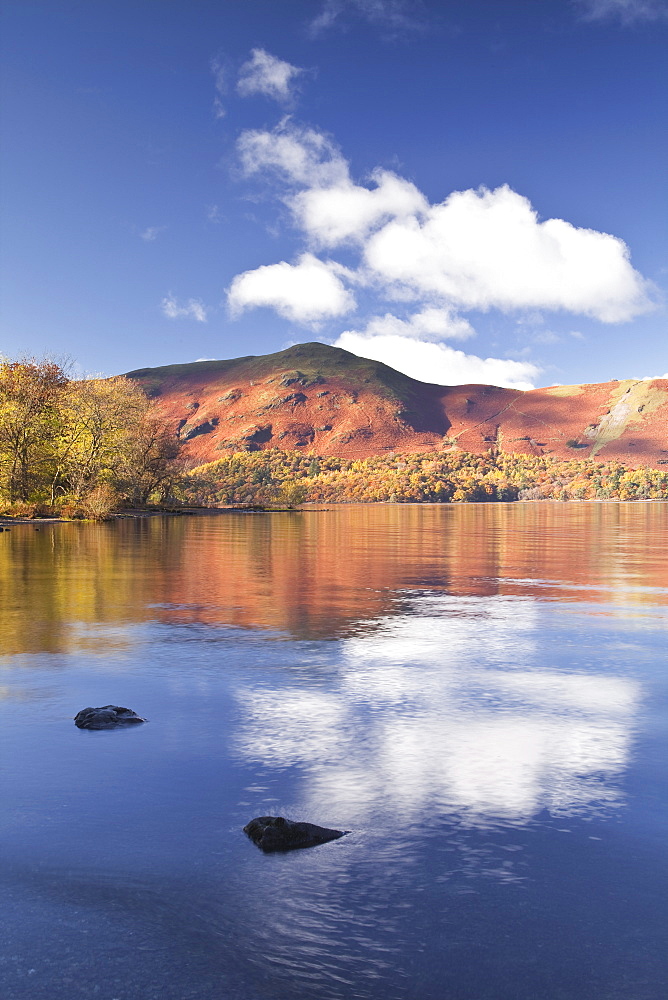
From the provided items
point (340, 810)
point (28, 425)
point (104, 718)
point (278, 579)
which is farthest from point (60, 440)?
point (340, 810)

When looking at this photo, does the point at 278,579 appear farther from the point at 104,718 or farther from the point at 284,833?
the point at 284,833

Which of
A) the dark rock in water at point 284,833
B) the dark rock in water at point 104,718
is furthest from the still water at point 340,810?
the dark rock in water at point 104,718

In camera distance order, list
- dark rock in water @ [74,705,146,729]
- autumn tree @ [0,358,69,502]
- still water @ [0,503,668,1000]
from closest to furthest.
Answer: still water @ [0,503,668,1000] < dark rock in water @ [74,705,146,729] < autumn tree @ [0,358,69,502]

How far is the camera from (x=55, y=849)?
6172mm

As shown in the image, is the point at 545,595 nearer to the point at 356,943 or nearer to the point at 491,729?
the point at 491,729

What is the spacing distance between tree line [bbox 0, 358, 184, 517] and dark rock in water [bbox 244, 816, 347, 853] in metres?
62.3

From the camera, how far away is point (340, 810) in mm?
6957

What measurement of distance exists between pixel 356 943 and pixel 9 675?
8728 mm

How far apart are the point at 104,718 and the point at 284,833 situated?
155 inches

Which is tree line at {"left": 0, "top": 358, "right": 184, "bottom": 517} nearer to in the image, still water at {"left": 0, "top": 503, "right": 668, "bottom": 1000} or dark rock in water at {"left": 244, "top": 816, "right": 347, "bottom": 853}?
still water at {"left": 0, "top": 503, "right": 668, "bottom": 1000}

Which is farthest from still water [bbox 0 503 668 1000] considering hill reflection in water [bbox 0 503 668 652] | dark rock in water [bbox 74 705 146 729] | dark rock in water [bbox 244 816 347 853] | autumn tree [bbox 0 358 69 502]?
autumn tree [bbox 0 358 69 502]

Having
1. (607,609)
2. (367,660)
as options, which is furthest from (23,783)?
(607,609)

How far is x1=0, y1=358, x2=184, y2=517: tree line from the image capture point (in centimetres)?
6550

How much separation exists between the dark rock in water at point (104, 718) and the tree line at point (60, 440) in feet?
192
